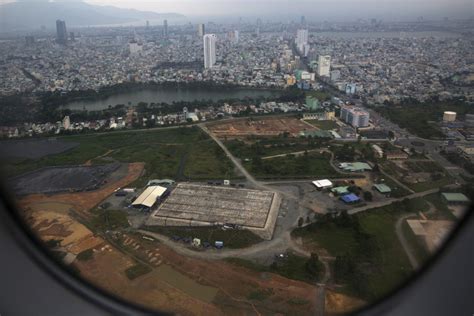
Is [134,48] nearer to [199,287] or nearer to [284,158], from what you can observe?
[284,158]

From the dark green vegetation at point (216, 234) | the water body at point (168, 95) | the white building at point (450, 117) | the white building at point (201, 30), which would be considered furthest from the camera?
the white building at point (201, 30)

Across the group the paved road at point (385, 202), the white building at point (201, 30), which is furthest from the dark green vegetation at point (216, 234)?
the white building at point (201, 30)

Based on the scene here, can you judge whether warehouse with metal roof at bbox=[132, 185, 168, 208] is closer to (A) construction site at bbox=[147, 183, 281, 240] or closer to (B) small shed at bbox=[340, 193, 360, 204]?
(A) construction site at bbox=[147, 183, 281, 240]

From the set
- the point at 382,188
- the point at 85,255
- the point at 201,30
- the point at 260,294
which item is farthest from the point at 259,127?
the point at 201,30

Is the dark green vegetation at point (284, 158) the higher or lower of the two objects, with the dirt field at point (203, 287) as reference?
higher

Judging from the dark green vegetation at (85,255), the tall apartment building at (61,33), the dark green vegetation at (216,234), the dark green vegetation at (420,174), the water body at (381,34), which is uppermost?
the water body at (381,34)

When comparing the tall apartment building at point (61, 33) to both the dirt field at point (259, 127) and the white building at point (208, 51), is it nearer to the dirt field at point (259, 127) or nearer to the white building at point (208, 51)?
the white building at point (208, 51)

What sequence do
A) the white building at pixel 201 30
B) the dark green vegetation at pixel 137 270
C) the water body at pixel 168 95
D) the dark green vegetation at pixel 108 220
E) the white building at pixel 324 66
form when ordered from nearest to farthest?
the dark green vegetation at pixel 137 270 → the dark green vegetation at pixel 108 220 → the water body at pixel 168 95 → the white building at pixel 324 66 → the white building at pixel 201 30
